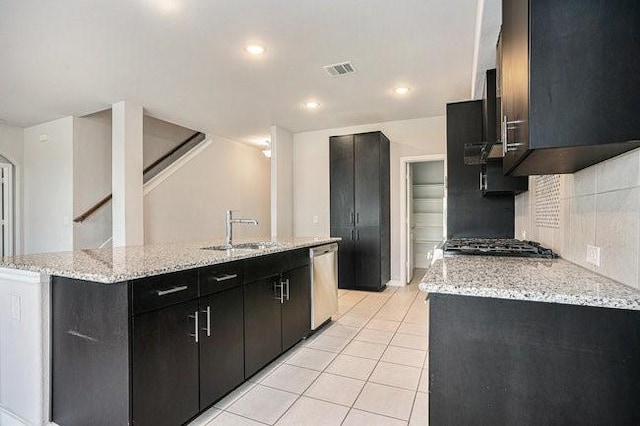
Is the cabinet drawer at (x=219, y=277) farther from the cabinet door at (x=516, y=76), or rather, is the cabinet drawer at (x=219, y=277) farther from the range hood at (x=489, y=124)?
the range hood at (x=489, y=124)

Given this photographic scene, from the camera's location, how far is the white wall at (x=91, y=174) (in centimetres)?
486

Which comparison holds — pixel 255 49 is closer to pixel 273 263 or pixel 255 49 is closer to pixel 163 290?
pixel 273 263

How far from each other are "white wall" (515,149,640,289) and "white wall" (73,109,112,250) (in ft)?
18.7

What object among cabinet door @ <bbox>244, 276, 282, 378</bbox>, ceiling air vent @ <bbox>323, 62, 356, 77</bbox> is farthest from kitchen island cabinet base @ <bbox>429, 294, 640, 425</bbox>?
ceiling air vent @ <bbox>323, 62, 356, 77</bbox>

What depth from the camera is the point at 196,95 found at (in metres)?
4.04

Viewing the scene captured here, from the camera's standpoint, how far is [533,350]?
3.68ft

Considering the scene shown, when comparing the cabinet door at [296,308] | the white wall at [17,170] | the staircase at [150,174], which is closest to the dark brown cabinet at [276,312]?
the cabinet door at [296,308]

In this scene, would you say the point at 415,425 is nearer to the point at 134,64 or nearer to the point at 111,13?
the point at 111,13

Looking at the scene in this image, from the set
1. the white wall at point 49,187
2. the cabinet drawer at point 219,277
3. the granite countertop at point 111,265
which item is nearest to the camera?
the granite countertop at point 111,265

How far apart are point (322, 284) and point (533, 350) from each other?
2.32 m

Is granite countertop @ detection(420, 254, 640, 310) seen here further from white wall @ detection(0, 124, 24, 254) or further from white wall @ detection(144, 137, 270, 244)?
white wall @ detection(0, 124, 24, 254)

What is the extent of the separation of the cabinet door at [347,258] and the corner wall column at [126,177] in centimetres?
282

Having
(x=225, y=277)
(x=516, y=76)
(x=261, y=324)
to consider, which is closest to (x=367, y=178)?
(x=261, y=324)

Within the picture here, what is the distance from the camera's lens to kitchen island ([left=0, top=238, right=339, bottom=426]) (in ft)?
4.88
